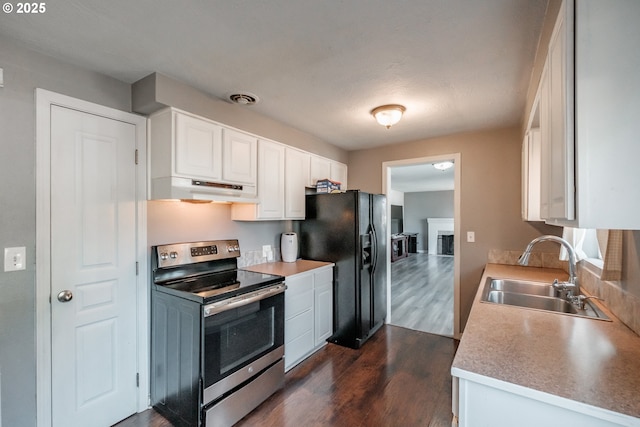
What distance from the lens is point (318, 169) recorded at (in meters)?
3.53

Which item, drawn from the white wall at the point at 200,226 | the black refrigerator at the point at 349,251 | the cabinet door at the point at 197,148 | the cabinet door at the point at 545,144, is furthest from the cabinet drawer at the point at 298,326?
the cabinet door at the point at 545,144

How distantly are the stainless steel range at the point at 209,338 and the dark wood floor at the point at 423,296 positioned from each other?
83.4 inches

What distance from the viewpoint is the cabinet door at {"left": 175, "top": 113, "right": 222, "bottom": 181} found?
2.04 metres

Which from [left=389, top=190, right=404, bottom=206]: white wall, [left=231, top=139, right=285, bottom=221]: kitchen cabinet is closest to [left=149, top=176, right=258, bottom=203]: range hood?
[left=231, top=139, right=285, bottom=221]: kitchen cabinet

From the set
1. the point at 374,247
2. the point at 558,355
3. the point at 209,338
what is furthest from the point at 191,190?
the point at 558,355

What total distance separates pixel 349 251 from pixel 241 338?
1437 millimetres

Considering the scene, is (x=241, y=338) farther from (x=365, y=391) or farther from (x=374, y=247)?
(x=374, y=247)

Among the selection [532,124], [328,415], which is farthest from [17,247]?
[532,124]

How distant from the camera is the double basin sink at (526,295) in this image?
190 centimetres

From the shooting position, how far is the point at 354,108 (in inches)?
100

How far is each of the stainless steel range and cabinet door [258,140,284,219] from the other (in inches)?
25.8

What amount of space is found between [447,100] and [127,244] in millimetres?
2681

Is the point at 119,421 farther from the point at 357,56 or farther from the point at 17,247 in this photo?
the point at 357,56

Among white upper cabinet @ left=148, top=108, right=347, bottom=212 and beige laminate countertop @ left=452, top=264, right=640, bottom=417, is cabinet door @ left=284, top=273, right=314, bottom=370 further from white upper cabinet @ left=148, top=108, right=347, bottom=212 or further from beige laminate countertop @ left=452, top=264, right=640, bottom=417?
beige laminate countertop @ left=452, top=264, right=640, bottom=417
